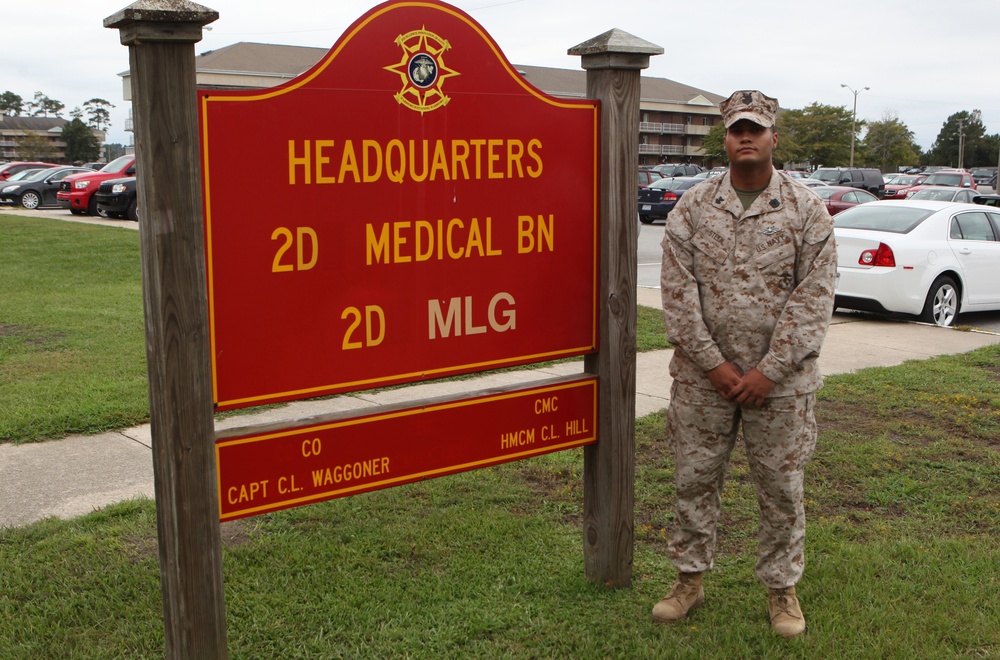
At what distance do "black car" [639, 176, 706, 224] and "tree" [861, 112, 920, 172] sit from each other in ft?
225

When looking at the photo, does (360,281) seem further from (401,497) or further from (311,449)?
(401,497)

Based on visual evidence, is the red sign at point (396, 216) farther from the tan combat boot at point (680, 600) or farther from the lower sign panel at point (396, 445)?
the tan combat boot at point (680, 600)

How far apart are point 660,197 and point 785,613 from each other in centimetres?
2429

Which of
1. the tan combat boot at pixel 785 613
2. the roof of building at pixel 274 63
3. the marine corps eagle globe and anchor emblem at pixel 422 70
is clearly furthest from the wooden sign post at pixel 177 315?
the roof of building at pixel 274 63

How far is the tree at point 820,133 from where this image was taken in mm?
80625

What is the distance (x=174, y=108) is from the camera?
275 cm

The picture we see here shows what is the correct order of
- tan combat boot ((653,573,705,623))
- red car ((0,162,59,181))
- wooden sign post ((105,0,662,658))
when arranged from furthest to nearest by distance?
red car ((0,162,59,181)) < tan combat boot ((653,573,705,623)) < wooden sign post ((105,0,662,658))

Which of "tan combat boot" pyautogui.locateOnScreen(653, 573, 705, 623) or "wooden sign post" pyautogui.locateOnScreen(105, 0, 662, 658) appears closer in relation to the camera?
"wooden sign post" pyautogui.locateOnScreen(105, 0, 662, 658)

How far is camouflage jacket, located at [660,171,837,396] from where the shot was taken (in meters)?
3.36

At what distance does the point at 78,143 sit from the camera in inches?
3708

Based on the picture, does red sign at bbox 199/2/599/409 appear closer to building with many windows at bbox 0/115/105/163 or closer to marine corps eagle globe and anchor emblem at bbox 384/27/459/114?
marine corps eagle globe and anchor emblem at bbox 384/27/459/114

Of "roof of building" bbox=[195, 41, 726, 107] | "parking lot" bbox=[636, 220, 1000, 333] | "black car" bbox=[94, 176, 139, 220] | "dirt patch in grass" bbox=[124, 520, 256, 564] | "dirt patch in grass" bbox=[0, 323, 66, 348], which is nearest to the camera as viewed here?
"dirt patch in grass" bbox=[124, 520, 256, 564]

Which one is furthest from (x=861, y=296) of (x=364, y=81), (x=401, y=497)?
(x=364, y=81)

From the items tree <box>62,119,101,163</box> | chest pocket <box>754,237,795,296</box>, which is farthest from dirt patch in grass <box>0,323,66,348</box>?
tree <box>62,119,101,163</box>
